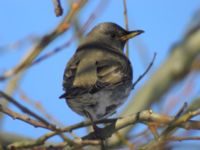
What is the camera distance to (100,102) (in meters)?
4.68

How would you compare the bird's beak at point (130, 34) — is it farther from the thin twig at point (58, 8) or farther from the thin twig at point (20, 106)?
the thin twig at point (20, 106)

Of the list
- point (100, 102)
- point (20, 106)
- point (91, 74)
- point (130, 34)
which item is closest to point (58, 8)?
point (20, 106)

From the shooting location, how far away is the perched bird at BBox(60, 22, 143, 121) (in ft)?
15.1

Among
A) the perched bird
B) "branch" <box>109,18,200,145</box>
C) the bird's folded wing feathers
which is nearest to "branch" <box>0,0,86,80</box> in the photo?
the perched bird

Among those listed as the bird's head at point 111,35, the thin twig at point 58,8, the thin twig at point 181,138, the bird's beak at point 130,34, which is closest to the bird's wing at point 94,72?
the bird's beak at point 130,34

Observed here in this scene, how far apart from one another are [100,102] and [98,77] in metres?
0.28

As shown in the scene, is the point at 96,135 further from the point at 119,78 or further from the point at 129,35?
the point at 129,35

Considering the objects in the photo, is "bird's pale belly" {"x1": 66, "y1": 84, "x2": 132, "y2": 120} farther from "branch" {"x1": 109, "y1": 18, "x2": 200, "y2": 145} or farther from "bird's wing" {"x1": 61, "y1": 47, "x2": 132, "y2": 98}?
"branch" {"x1": 109, "y1": 18, "x2": 200, "y2": 145}

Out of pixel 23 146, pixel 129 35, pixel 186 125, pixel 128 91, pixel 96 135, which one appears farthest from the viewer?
pixel 129 35

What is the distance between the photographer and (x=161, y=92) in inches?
186

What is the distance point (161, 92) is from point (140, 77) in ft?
1.18

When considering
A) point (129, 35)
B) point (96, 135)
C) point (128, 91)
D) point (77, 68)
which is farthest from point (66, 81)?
point (129, 35)

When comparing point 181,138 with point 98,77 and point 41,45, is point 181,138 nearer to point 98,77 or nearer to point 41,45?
point 41,45

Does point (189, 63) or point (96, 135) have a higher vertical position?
point (189, 63)
